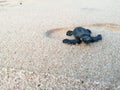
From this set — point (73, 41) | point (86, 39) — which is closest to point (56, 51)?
point (73, 41)

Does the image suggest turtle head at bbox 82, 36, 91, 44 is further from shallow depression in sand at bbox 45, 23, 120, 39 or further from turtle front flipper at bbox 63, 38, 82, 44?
shallow depression in sand at bbox 45, 23, 120, 39

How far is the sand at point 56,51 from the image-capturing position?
370 cm

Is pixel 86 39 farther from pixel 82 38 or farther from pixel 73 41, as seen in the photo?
pixel 73 41

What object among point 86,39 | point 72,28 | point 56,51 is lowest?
point 72,28

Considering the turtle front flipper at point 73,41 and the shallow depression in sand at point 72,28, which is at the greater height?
the turtle front flipper at point 73,41

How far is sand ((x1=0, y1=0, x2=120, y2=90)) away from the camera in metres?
3.70

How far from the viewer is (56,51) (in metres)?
5.58

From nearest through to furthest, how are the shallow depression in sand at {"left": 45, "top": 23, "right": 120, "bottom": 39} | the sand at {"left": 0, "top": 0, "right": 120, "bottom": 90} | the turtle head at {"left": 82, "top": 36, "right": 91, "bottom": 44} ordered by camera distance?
the sand at {"left": 0, "top": 0, "right": 120, "bottom": 90} → the turtle head at {"left": 82, "top": 36, "right": 91, "bottom": 44} → the shallow depression in sand at {"left": 45, "top": 23, "right": 120, "bottom": 39}

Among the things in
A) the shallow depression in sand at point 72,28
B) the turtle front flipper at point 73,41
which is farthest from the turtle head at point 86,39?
the shallow depression in sand at point 72,28

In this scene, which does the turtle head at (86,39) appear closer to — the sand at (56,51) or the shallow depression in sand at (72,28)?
the sand at (56,51)

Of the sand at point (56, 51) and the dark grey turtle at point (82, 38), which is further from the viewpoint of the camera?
the dark grey turtle at point (82, 38)

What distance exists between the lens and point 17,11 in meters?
10.2

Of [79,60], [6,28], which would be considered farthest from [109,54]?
[6,28]

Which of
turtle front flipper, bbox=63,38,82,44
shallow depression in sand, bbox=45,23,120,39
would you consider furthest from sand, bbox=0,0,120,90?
turtle front flipper, bbox=63,38,82,44
